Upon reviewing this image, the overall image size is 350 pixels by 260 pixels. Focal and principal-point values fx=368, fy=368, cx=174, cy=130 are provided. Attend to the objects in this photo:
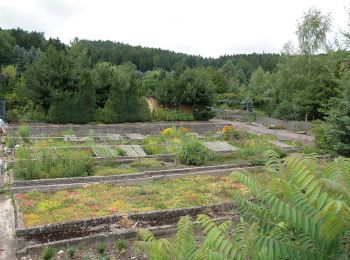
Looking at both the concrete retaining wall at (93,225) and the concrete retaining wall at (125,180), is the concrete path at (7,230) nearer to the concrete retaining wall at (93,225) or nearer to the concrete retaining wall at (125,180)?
the concrete retaining wall at (93,225)

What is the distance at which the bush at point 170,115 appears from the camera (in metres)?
28.3

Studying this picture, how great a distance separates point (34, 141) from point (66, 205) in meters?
7.99

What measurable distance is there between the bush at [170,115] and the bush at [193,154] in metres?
13.0

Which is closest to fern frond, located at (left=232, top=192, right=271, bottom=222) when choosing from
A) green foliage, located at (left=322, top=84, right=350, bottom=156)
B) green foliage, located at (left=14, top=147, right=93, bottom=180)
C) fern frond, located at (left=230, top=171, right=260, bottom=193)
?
fern frond, located at (left=230, top=171, right=260, bottom=193)

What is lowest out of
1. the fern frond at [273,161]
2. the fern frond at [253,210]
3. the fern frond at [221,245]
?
the fern frond at [221,245]

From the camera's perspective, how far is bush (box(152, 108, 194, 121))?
28328mm

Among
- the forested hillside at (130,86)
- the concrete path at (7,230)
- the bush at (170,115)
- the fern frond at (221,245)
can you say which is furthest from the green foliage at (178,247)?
the bush at (170,115)

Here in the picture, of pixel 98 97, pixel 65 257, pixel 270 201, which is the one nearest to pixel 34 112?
pixel 98 97

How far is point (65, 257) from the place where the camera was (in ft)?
22.6

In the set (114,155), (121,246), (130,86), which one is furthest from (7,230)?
(130,86)

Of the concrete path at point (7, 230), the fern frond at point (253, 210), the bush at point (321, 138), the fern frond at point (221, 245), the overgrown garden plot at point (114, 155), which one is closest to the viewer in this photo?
the fern frond at point (221, 245)

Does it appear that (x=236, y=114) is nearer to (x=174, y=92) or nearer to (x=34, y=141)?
(x=174, y=92)

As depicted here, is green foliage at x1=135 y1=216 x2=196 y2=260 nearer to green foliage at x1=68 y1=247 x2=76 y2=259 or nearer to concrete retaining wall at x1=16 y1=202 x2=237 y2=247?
green foliage at x1=68 y1=247 x2=76 y2=259

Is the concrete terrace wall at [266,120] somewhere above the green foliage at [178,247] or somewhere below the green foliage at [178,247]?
below
